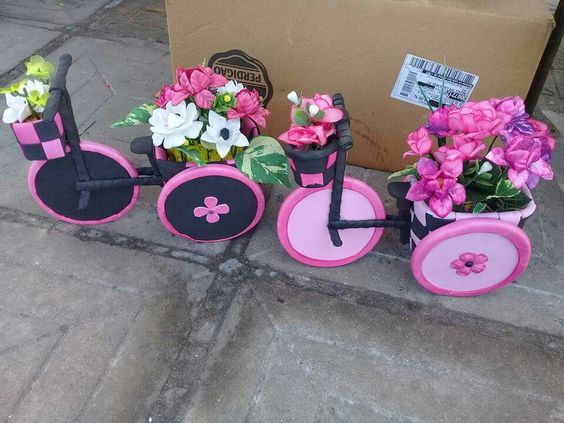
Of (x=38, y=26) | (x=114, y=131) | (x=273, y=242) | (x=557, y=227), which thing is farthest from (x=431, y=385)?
(x=38, y=26)

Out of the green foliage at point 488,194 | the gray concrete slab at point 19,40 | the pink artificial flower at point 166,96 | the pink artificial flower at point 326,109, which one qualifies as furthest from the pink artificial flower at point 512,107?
the gray concrete slab at point 19,40

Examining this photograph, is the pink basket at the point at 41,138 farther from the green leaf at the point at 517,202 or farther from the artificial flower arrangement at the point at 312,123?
the green leaf at the point at 517,202

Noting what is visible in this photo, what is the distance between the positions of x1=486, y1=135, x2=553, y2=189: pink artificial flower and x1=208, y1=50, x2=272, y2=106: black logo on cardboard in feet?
2.14

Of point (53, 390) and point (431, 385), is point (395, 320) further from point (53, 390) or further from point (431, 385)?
point (53, 390)

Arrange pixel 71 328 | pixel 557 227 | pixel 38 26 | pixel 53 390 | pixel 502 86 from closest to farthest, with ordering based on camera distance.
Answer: pixel 53 390
pixel 71 328
pixel 502 86
pixel 557 227
pixel 38 26

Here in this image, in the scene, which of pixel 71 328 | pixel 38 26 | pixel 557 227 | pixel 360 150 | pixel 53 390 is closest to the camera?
pixel 53 390

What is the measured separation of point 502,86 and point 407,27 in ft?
0.91

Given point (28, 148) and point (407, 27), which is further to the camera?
point (407, 27)

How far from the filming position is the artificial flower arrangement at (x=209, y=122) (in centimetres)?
104

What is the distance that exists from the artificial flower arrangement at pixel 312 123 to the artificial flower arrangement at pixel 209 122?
0.14m

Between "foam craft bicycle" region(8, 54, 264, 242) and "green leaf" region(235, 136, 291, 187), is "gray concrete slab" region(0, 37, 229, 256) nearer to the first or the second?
"foam craft bicycle" region(8, 54, 264, 242)

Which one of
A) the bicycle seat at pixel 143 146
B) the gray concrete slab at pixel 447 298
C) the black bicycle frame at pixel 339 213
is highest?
the bicycle seat at pixel 143 146

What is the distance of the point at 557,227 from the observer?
4.51 ft

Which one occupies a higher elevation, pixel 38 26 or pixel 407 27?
pixel 407 27
